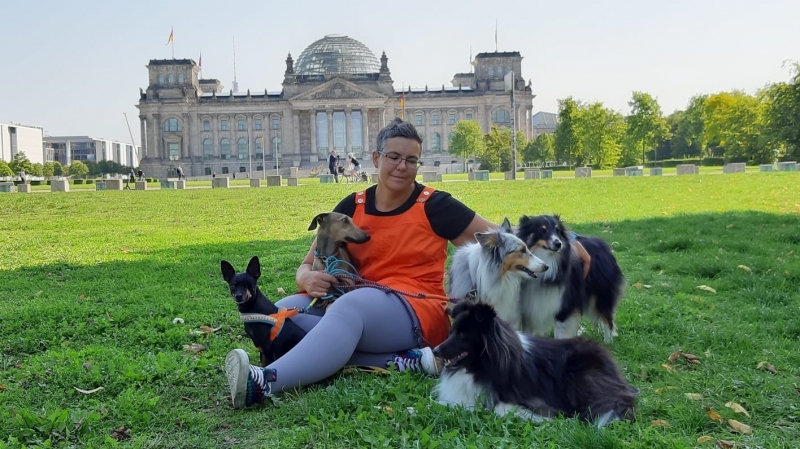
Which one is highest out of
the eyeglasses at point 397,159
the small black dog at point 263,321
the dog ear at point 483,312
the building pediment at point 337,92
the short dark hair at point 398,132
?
the building pediment at point 337,92

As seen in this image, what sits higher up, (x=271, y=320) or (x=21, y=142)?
(x=21, y=142)

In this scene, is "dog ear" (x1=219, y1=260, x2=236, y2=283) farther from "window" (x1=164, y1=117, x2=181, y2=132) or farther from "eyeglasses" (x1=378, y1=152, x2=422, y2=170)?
"window" (x1=164, y1=117, x2=181, y2=132)

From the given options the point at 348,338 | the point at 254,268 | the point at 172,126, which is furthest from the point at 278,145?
the point at 348,338

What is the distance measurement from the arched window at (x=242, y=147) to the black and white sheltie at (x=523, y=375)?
319ft

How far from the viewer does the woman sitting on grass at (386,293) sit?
386cm

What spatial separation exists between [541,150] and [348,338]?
2886 inches

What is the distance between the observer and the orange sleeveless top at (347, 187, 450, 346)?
4.39 metres

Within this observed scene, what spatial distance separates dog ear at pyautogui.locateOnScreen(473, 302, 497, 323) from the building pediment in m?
93.0

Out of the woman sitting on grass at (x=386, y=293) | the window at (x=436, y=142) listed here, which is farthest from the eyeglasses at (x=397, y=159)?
the window at (x=436, y=142)

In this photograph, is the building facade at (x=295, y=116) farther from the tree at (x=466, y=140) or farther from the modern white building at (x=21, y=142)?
the modern white building at (x=21, y=142)

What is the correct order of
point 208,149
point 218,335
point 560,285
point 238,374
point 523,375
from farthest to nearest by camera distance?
point 208,149 < point 218,335 < point 560,285 < point 238,374 < point 523,375

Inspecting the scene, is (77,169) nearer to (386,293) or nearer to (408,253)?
(408,253)

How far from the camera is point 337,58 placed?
105750 millimetres

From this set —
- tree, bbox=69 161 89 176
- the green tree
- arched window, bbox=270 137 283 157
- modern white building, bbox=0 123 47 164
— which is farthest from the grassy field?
modern white building, bbox=0 123 47 164
